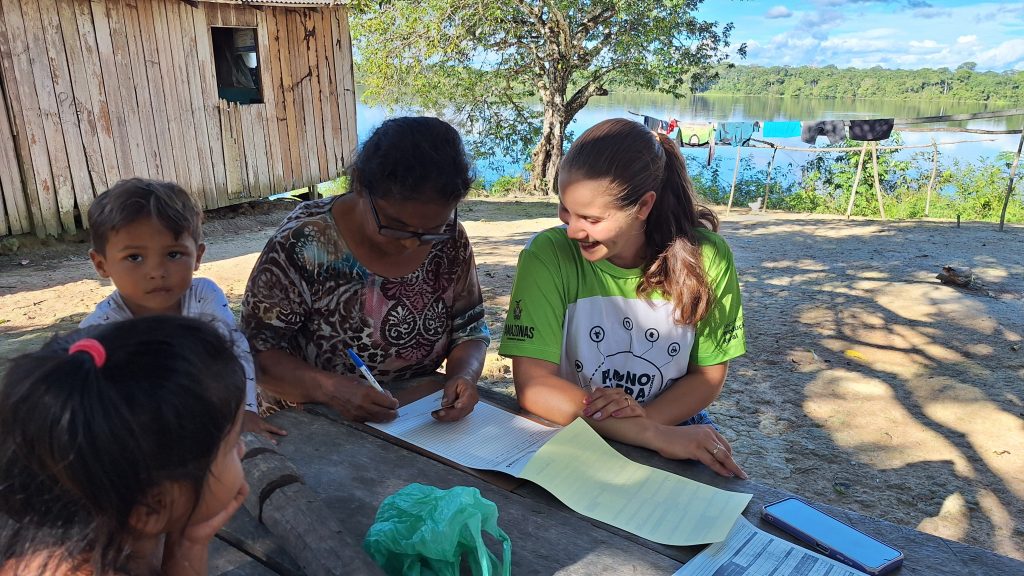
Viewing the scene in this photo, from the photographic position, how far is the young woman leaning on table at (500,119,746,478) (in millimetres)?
1813

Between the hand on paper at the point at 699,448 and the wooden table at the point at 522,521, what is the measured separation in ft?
0.07

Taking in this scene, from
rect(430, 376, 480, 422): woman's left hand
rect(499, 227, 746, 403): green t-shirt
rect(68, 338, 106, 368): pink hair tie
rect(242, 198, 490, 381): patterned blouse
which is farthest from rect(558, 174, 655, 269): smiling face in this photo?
rect(68, 338, 106, 368): pink hair tie

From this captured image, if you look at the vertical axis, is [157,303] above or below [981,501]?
above

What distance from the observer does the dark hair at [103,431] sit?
2.47 feet

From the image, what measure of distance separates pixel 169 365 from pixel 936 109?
44.3 meters

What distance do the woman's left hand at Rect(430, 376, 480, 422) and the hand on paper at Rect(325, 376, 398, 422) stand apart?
4.7 inches

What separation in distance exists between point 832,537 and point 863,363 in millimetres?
3943

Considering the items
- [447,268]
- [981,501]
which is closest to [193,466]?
[447,268]

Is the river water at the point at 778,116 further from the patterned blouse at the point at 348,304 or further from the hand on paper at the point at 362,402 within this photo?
the hand on paper at the point at 362,402

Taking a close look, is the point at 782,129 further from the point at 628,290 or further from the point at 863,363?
the point at 628,290

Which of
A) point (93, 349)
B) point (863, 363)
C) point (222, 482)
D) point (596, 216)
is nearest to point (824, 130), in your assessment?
point (863, 363)

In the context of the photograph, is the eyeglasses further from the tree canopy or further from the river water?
the tree canopy

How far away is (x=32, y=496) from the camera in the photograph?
799mm

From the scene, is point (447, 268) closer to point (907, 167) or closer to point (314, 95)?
point (314, 95)
